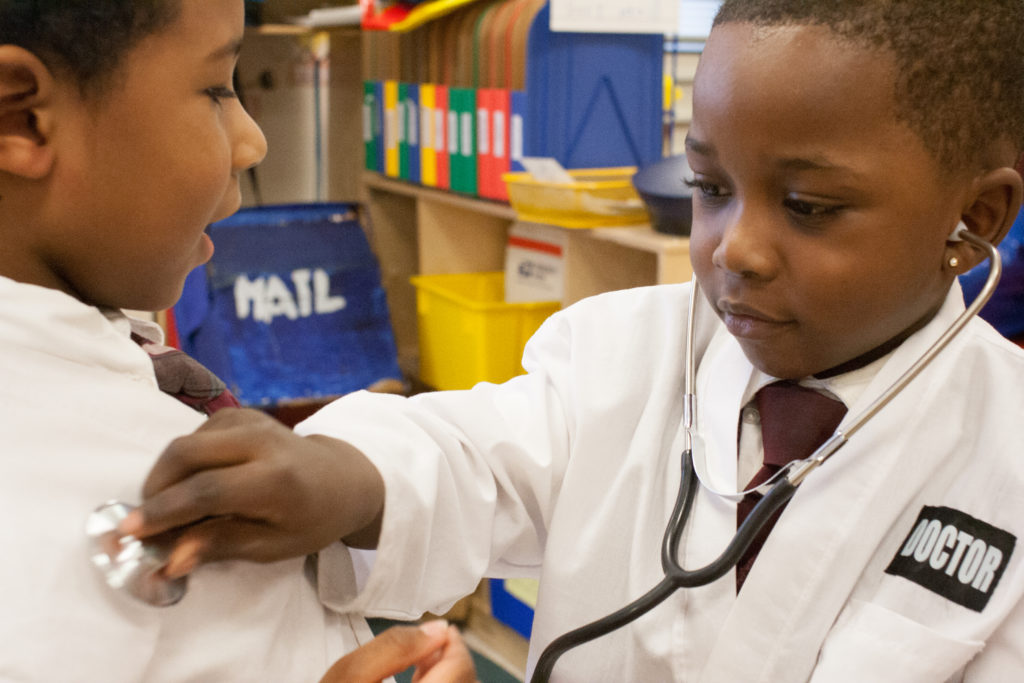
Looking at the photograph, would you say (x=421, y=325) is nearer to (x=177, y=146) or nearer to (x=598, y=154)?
(x=598, y=154)

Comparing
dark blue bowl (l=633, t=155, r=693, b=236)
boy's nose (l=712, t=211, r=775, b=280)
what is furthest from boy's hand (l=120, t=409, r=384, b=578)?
dark blue bowl (l=633, t=155, r=693, b=236)

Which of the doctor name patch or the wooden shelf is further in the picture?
the wooden shelf

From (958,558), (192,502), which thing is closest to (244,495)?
(192,502)

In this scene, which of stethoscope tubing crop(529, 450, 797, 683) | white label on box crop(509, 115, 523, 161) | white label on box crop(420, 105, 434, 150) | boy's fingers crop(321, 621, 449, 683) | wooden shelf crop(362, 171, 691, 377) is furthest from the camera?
white label on box crop(420, 105, 434, 150)

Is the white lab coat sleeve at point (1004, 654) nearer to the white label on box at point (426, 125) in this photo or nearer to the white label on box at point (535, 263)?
the white label on box at point (535, 263)

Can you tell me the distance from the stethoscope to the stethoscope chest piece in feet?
1.12

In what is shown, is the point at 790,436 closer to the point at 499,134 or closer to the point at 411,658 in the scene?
the point at 411,658

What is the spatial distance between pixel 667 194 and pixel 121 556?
136 centimetres

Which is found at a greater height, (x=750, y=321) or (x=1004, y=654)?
(x=750, y=321)

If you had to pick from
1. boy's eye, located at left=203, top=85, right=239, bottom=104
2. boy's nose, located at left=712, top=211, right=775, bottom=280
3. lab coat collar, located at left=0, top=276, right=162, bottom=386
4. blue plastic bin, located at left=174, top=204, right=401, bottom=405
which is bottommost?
blue plastic bin, located at left=174, top=204, right=401, bottom=405

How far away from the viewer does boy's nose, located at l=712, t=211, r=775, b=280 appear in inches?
28.4

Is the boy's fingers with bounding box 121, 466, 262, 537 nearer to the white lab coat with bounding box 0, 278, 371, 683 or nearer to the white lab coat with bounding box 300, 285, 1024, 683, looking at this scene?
the white lab coat with bounding box 0, 278, 371, 683

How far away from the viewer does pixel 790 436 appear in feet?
2.63

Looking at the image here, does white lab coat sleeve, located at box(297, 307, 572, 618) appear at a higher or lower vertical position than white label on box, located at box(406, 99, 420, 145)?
lower
